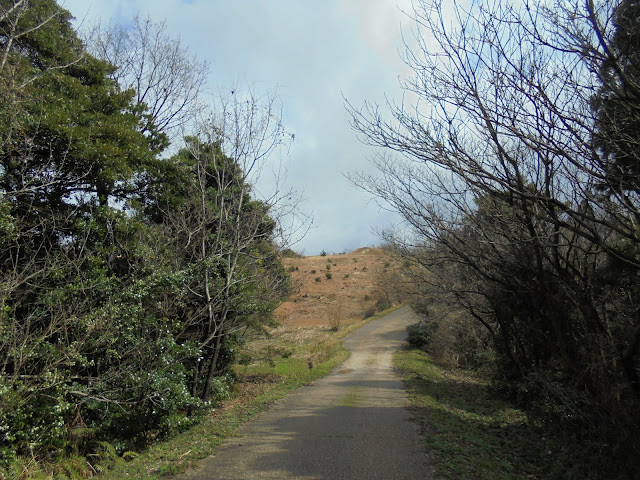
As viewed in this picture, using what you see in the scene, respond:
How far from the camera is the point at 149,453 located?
310 inches

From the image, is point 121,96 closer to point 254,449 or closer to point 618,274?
point 254,449

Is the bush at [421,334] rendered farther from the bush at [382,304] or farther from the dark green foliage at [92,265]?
the bush at [382,304]

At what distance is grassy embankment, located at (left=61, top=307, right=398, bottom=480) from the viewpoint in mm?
6961

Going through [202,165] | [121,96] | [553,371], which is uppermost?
[121,96]

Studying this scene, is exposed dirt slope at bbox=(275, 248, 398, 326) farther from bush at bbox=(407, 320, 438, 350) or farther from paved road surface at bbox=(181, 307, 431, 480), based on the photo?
paved road surface at bbox=(181, 307, 431, 480)

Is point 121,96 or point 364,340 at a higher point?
point 121,96

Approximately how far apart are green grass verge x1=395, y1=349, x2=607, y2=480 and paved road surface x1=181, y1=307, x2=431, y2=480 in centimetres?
45

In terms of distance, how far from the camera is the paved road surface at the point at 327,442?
6.42m

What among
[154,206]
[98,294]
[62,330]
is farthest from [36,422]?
[154,206]

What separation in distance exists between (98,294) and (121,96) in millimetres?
5484

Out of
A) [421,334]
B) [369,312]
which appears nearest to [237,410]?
[421,334]

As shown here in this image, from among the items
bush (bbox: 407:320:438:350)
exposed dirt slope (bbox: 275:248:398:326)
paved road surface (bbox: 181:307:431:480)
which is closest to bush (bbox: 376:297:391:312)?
exposed dirt slope (bbox: 275:248:398:326)

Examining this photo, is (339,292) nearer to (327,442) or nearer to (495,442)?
(495,442)

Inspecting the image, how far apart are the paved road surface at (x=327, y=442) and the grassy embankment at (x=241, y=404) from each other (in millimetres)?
407
